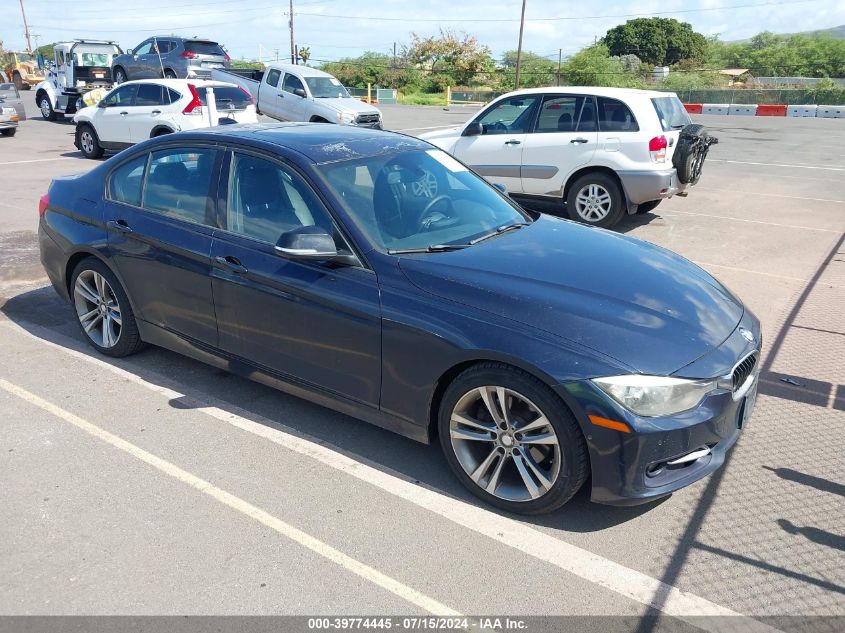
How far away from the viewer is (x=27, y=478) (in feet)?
12.1

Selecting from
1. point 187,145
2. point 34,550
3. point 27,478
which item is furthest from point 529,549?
point 187,145

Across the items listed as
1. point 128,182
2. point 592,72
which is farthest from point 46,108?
point 592,72

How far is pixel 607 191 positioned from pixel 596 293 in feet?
20.0

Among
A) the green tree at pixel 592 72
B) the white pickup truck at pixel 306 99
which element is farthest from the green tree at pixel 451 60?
the white pickup truck at pixel 306 99

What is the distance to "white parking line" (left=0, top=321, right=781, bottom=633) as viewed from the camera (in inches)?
112

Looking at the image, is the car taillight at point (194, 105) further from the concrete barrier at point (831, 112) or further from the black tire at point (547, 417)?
the concrete barrier at point (831, 112)

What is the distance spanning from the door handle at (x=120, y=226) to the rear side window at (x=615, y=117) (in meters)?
6.43

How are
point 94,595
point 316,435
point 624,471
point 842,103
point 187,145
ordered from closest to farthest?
point 94,595, point 624,471, point 316,435, point 187,145, point 842,103

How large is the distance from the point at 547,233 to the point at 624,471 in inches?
68.8

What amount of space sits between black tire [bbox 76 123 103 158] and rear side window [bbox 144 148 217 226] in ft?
40.2

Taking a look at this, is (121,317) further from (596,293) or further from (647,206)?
(647,206)

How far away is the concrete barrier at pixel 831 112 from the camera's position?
33375 mm

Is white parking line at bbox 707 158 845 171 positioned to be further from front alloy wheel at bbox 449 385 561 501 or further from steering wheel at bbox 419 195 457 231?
front alloy wheel at bbox 449 385 561 501

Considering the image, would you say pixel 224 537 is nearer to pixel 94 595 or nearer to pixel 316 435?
pixel 94 595
